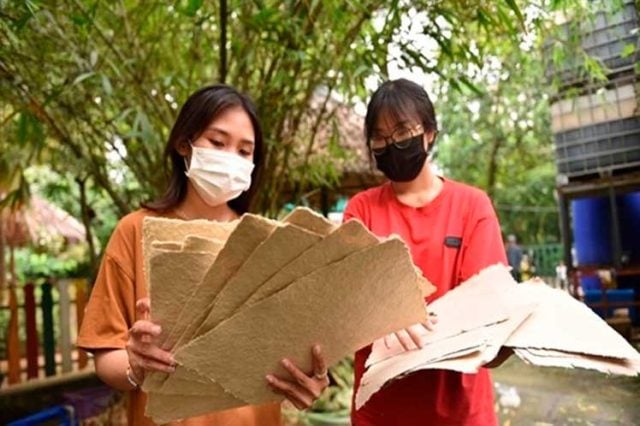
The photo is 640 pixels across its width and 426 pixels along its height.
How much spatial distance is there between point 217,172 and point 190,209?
16cm

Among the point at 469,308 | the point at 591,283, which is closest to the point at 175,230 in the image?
the point at 469,308

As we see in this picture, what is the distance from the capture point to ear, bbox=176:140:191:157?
1366 millimetres

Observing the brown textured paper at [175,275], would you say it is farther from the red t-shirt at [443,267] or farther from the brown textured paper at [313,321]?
the red t-shirt at [443,267]

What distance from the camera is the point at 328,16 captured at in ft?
8.26

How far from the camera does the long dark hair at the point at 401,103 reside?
150 centimetres

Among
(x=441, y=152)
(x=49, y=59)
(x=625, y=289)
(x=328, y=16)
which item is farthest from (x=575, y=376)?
(x=441, y=152)

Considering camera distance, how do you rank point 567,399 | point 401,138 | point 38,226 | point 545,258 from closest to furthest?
point 401,138
point 567,399
point 38,226
point 545,258

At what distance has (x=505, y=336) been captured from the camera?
952 millimetres

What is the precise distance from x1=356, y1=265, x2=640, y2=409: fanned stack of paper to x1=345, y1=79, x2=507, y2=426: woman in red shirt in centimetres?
20

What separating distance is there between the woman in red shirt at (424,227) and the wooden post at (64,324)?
12.5 feet

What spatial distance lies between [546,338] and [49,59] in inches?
101

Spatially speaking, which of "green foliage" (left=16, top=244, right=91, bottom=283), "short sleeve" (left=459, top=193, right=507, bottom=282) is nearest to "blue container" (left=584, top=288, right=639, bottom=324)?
"short sleeve" (left=459, top=193, right=507, bottom=282)

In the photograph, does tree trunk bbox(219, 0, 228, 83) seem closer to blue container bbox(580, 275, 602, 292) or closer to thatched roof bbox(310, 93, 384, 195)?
thatched roof bbox(310, 93, 384, 195)

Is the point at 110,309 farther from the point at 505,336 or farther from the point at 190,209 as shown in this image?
the point at 505,336
